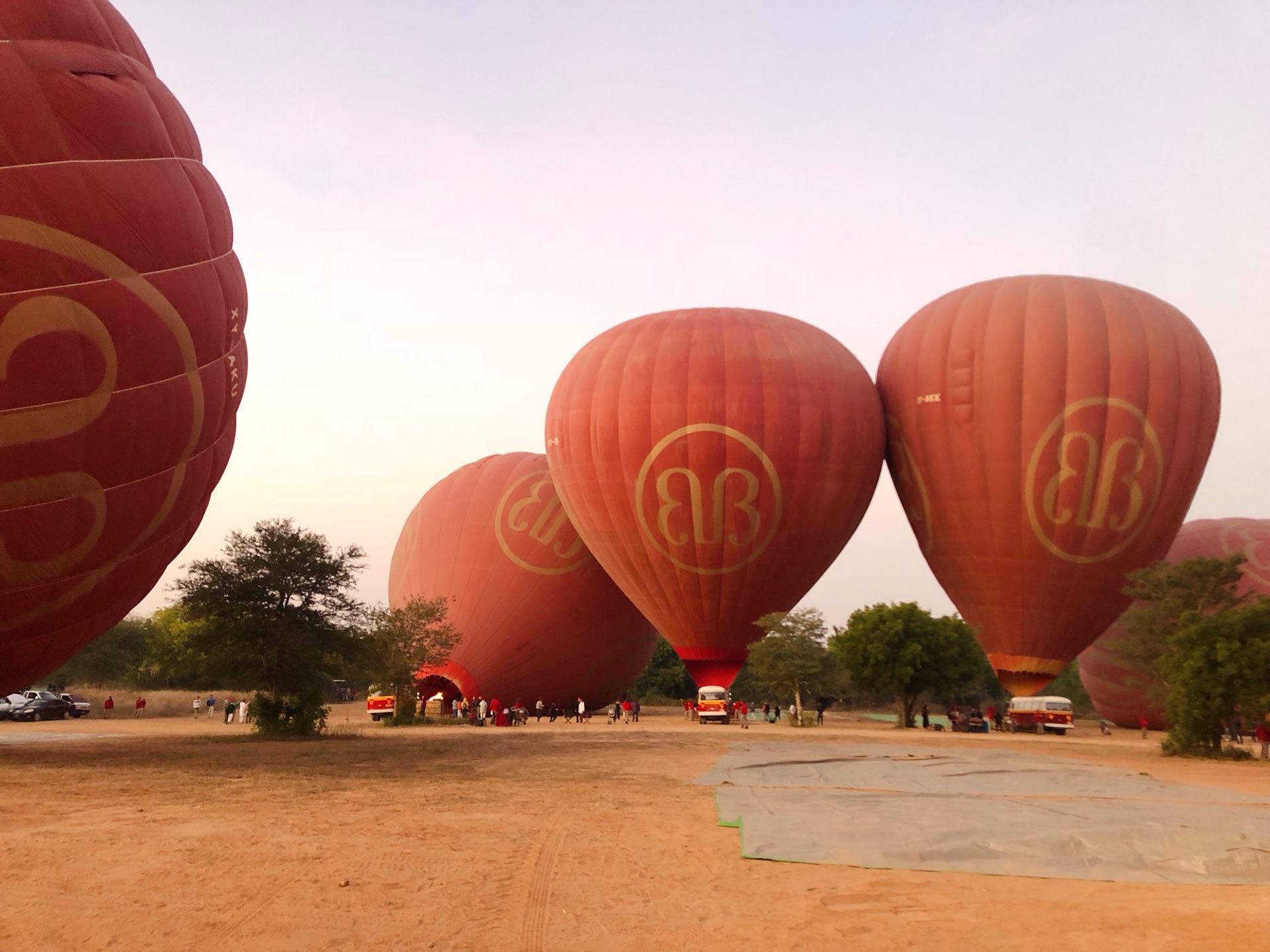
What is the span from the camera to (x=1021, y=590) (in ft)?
104

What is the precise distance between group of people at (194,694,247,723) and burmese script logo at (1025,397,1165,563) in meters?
23.1

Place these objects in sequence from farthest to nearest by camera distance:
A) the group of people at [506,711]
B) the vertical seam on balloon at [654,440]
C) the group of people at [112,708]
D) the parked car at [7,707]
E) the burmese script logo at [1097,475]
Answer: the group of people at [112,708]
the vertical seam on balloon at [654,440]
the group of people at [506,711]
the parked car at [7,707]
the burmese script logo at [1097,475]

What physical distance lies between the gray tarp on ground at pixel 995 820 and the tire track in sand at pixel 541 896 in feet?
5.39

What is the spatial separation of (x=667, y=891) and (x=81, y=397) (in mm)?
8609

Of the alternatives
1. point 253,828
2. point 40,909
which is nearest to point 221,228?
point 253,828

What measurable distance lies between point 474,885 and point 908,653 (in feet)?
89.7

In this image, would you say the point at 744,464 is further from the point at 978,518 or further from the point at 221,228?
the point at 221,228

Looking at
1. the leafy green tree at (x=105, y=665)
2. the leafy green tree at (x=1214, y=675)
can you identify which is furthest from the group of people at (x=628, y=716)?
the leafy green tree at (x=105, y=665)

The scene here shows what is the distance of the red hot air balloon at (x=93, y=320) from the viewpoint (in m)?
11.2

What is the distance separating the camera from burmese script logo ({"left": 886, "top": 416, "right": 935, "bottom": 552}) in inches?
1320

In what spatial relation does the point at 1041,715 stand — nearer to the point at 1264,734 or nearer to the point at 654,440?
the point at 1264,734

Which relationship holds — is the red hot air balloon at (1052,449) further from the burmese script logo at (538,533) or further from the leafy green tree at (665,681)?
the leafy green tree at (665,681)

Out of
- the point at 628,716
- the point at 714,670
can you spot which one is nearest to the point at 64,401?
the point at 714,670

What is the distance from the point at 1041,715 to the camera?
1268 inches
